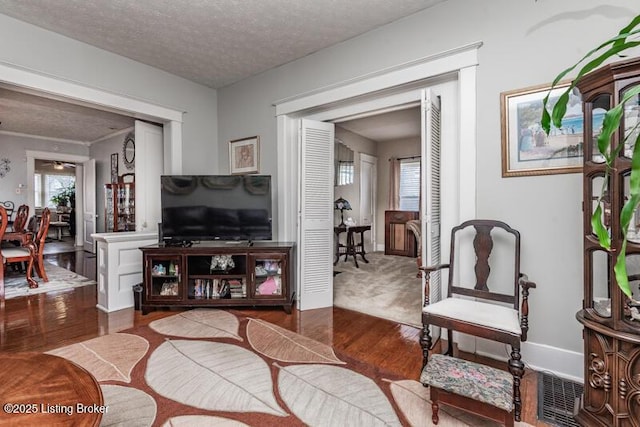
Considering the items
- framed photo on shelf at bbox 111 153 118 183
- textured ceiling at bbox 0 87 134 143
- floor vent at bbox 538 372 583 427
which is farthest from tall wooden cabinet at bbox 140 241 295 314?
framed photo on shelf at bbox 111 153 118 183

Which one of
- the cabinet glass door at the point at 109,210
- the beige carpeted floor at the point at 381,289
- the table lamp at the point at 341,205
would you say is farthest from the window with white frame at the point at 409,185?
the cabinet glass door at the point at 109,210

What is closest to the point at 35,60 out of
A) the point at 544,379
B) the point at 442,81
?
the point at 442,81

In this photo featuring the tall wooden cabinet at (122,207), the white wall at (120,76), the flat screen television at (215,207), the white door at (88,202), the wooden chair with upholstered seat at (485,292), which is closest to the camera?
the wooden chair with upholstered seat at (485,292)

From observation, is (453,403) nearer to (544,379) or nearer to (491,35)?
(544,379)

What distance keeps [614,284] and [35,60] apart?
447 cm

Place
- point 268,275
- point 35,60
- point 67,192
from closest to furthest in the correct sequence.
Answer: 1. point 35,60
2. point 268,275
3. point 67,192

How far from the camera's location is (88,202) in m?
7.00

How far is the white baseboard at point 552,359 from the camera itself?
2000mm

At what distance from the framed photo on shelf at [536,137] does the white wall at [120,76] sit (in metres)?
3.51

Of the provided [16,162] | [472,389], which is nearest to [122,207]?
[16,162]

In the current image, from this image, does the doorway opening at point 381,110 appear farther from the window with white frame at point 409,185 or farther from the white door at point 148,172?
the window with white frame at point 409,185

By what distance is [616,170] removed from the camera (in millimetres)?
1330

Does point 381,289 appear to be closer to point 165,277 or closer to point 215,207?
point 215,207

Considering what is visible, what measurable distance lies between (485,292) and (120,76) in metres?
4.08
